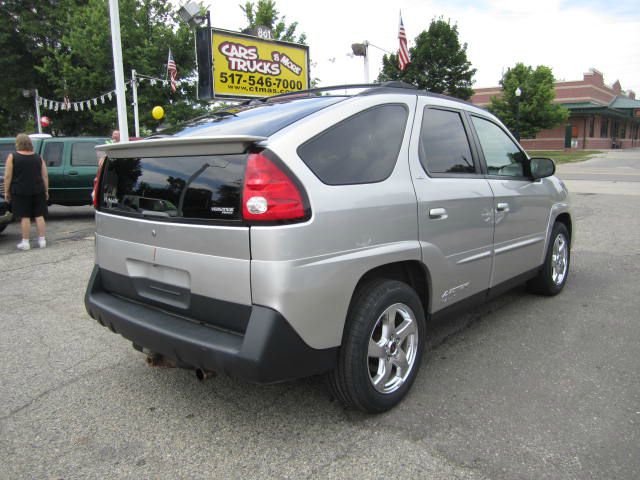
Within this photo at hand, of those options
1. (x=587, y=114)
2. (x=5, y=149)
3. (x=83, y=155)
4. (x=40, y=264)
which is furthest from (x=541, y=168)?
(x=587, y=114)

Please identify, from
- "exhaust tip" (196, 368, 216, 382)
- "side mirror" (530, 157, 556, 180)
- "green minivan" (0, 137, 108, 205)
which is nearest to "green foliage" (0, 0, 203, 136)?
"green minivan" (0, 137, 108, 205)

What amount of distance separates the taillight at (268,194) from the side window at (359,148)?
0.18 meters

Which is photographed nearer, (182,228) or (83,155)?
(182,228)

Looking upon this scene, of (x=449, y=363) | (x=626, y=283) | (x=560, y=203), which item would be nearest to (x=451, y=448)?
(x=449, y=363)

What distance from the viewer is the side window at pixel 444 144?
10.2 feet

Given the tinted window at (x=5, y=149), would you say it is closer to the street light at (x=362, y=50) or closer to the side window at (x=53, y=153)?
the side window at (x=53, y=153)

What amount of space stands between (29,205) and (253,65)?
7.05 meters

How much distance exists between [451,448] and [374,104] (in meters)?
1.88

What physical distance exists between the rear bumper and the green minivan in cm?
888

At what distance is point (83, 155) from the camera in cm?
1066

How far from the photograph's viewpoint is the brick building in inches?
1987


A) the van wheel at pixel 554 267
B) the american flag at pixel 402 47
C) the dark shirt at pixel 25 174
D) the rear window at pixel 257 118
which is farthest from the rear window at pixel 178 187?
the american flag at pixel 402 47

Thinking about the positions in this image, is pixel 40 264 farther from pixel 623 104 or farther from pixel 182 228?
pixel 623 104

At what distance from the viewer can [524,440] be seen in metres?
2.48
